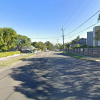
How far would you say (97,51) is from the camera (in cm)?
2095

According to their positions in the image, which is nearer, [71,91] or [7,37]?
[71,91]

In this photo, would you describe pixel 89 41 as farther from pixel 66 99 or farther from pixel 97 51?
pixel 66 99

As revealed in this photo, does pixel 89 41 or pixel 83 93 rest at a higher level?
pixel 89 41

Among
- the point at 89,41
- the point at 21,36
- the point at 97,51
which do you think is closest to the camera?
the point at 97,51

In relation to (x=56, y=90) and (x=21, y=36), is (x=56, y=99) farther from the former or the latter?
(x=21, y=36)

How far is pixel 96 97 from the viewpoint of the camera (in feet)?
11.9

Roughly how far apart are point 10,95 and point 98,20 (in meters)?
16.4

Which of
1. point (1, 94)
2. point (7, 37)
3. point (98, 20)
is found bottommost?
point (1, 94)

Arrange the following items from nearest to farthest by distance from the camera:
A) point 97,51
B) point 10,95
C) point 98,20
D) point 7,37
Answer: point 10,95
point 98,20
point 97,51
point 7,37

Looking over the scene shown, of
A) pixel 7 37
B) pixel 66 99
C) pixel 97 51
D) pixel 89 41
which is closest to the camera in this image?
pixel 66 99

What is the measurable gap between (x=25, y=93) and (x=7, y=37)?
22.4 metres

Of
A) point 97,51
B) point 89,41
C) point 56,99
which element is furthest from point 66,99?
point 89,41

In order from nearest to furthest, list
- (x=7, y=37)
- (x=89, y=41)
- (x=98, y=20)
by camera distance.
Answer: (x=98, y=20), (x=7, y=37), (x=89, y=41)

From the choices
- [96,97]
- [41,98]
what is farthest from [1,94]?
[96,97]
